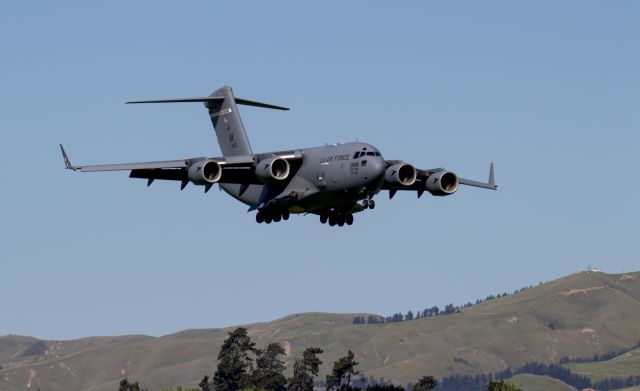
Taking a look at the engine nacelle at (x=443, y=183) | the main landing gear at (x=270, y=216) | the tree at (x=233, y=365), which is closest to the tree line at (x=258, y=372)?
the tree at (x=233, y=365)

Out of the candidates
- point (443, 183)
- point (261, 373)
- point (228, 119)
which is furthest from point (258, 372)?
point (443, 183)

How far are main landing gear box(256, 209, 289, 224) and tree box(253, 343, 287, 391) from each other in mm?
78107

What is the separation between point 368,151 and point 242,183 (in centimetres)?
772

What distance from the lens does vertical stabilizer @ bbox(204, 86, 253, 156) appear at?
2404 inches

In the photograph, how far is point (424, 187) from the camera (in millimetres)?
56000

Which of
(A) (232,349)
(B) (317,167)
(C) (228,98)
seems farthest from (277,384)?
(B) (317,167)

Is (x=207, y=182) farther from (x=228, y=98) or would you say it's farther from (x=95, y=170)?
(x=228, y=98)

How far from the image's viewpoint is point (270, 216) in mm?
54719

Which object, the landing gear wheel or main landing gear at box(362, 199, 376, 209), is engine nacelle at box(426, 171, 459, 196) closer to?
the landing gear wheel

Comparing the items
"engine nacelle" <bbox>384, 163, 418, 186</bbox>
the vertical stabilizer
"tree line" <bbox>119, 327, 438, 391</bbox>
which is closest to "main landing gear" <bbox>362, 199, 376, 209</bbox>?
"engine nacelle" <bbox>384, 163, 418, 186</bbox>

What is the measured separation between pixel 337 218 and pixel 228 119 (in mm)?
10029

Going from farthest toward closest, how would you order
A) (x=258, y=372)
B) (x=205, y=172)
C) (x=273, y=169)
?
(x=258, y=372) → (x=273, y=169) → (x=205, y=172)

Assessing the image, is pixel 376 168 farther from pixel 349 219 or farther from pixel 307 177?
pixel 349 219

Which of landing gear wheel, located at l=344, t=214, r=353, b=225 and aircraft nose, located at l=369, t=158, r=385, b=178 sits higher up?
aircraft nose, located at l=369, t=158, r=385, b=178
